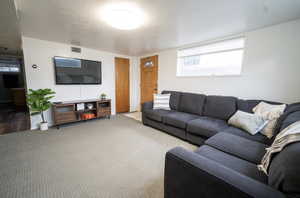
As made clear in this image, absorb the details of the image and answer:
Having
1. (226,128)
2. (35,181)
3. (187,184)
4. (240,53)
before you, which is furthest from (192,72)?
(35,181)

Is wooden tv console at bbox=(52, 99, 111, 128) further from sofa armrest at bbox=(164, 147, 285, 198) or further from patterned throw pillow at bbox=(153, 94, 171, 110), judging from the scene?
sofa armrest at bbox=(164, 147, 285, 198)

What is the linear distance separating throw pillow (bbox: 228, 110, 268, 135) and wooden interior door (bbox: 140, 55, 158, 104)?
275cm

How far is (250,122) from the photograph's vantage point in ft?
6.16

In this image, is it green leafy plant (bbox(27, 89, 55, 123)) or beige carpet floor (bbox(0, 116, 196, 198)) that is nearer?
beige carpet floor (bbox(0, 116, 196, 198))

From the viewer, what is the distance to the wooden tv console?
3072mm

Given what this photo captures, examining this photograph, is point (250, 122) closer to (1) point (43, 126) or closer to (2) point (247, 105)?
(2) point (247, 105)

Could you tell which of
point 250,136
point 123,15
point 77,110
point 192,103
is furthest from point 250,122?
point 77,110

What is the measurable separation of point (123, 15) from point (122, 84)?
303 cm

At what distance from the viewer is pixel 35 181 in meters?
1.48

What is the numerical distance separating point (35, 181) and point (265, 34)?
162 inches

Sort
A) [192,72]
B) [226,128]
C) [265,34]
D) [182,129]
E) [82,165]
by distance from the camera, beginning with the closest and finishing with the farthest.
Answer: [82,165]
[226,128]
[265,34]
[182,129]
[192,72]

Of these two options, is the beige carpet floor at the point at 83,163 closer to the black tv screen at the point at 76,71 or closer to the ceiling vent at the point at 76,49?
the black tv screen at the point at 76,71

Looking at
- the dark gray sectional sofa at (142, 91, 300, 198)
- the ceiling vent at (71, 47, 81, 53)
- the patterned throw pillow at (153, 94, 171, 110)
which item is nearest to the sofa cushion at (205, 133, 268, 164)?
the dark gray sectional sofa at (142, 91, 300, 198)

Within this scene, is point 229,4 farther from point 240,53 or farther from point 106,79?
point 106,79
